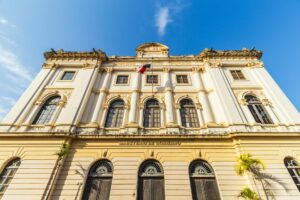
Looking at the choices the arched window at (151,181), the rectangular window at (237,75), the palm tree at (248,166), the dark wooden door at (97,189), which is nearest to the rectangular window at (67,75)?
the dark wooden door at (97,189)

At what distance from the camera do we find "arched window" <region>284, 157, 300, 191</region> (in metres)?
9.88

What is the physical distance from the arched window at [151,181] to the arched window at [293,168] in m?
7.93

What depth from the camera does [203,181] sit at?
1007 cm

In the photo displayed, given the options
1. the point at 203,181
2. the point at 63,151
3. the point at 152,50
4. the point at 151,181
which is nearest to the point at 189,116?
the point at 203,181

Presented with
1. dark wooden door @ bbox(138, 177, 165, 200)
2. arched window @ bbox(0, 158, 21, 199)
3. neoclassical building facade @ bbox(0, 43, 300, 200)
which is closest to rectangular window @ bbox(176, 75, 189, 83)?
neoclassical building facade @ bbox(0, 43, 300, 200)

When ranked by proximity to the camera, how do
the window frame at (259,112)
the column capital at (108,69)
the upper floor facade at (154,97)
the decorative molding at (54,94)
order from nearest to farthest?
1. the upper floor facade at (154,97)
2. the window frame at (259,112)
3. the decorative molding at (54,94)
4. the column capital at (108,69)

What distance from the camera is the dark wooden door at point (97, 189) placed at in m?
9.51

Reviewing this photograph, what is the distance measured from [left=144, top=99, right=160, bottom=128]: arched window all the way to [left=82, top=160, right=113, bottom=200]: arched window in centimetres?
431

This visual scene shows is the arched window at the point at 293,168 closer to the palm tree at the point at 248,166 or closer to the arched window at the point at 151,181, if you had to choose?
the palm tree at the point at 248,166

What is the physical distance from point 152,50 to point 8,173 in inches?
682

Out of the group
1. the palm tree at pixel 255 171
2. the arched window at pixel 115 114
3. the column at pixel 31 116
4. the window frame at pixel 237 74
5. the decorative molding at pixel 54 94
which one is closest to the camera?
the palm tree at pixel 255 171

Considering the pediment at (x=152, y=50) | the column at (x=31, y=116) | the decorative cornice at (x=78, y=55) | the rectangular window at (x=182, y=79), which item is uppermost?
the pediment at (x=152, y=50)

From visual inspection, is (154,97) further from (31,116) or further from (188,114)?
(31,116)

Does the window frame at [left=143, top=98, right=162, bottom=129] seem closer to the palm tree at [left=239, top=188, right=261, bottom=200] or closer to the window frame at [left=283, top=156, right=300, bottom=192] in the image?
the palm tree at [left=239, top=188, right=261, bottom=200]
